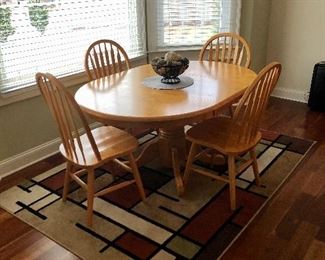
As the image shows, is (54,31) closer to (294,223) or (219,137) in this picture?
(219,137)

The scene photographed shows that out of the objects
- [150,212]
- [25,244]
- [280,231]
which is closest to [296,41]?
[280,231]

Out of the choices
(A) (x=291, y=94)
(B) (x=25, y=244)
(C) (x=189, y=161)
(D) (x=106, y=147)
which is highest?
(D) (x=106, y=147)

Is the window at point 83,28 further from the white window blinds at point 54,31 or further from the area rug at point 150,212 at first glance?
the area rug at point 150,212

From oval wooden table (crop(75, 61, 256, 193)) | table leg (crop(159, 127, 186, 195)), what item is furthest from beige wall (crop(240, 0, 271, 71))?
table leg (crop(159, 127, 186, 195))

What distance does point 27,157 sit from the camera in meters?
2.83

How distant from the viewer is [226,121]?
2.41 m

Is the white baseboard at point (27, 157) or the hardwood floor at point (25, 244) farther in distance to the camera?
the white baseboard at point (27, 157)

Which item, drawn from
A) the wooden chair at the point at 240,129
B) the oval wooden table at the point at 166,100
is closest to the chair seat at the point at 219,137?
the wooden chair at the point at 240,129

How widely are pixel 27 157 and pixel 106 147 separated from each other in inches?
39.6

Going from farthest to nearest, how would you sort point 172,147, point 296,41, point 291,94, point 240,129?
point 291,94 → point 296,41 → point 172,147 → point 240,129

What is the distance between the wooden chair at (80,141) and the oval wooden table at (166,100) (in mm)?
146

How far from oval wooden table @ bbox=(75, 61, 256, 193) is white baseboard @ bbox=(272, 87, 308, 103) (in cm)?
164

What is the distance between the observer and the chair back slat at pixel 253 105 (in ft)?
6.31

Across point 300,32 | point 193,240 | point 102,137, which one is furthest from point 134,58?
point 193,240
